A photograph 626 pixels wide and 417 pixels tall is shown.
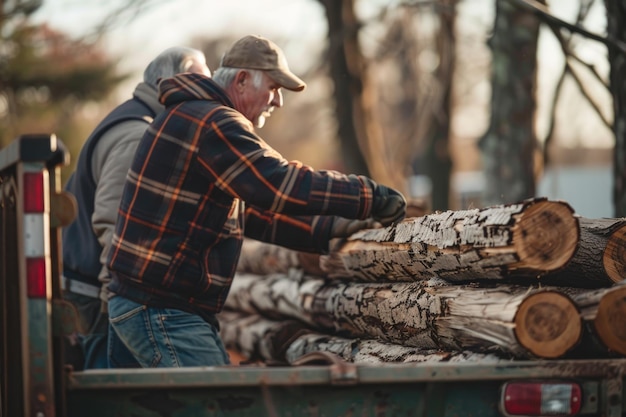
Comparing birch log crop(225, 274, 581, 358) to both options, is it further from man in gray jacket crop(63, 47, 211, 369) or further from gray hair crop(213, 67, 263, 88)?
man in gray jacket crop(63, 47, 211, 369)

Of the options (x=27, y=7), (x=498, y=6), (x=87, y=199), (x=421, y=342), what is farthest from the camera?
(x=27, y=7)

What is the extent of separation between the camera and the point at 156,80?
20.4 feet

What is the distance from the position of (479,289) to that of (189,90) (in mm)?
1593

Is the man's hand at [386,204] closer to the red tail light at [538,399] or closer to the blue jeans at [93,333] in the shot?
the blue jeans at [93,333]

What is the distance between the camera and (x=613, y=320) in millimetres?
4230

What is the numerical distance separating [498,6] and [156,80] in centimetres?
750

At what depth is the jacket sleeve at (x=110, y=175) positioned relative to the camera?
5.74 m

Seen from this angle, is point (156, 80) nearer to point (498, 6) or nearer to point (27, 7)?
point (498, 6)

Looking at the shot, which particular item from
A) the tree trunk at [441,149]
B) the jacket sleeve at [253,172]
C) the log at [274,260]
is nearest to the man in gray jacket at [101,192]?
the jacket sleeve at [253,172]

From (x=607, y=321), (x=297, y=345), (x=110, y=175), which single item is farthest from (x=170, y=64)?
(x=607, y=321)

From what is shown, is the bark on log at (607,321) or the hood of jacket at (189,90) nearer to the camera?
the bark on log at (607,321)

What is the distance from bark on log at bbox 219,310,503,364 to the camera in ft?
16.9

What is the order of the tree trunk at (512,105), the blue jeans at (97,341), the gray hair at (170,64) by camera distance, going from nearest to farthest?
1. the blue jeans at (97,341)
2. the gray hair at (170,64)
3. the tree trunk at (512,105)

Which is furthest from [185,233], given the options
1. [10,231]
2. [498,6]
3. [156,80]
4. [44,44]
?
[44,44]
